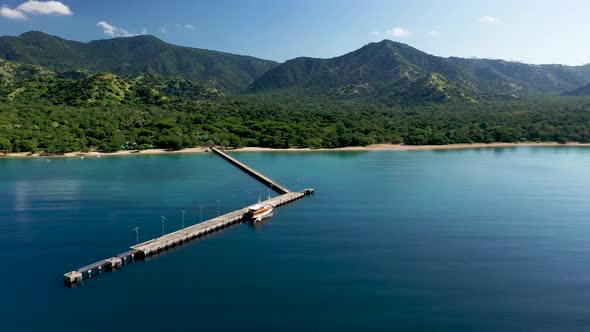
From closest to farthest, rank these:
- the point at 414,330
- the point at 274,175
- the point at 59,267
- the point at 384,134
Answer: the point at 414,330, the point at 59,267, the point at 274,175, the point at 384,134

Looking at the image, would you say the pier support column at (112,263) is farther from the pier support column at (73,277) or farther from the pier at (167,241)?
the pier support column at (73,277)

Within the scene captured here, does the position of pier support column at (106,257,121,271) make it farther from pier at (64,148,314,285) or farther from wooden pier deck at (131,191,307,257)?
wooden pier deck at (131,191,307,257)

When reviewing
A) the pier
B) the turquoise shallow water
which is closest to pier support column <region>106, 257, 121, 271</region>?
the pier

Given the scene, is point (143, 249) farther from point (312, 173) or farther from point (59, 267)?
point (312, 173)

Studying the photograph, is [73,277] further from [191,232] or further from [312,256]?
[312,256]

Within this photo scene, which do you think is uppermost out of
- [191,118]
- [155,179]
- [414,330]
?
[191,118]

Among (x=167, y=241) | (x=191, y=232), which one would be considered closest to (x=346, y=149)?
(x=191, y=232)

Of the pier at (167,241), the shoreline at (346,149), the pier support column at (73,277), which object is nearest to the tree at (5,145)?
the shoreline at (346,149)

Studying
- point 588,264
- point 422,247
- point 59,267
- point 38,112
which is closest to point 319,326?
point 422,247
